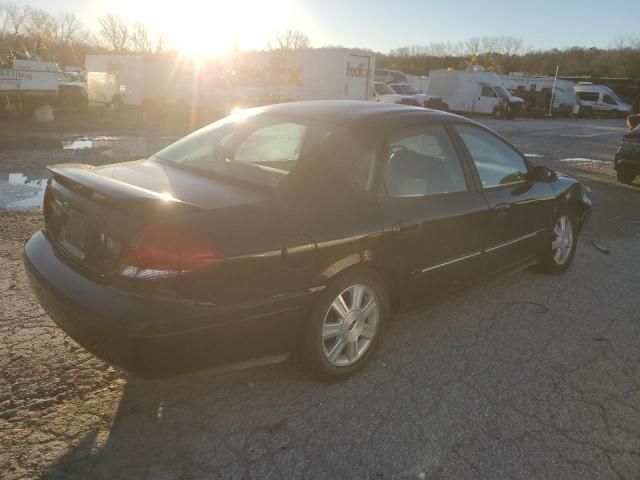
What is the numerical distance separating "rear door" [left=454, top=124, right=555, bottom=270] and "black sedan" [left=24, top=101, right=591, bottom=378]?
2cm

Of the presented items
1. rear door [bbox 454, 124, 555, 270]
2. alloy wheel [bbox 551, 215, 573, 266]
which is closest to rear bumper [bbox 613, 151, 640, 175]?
alloy wheel [bbox 551, 215, 573, 266]

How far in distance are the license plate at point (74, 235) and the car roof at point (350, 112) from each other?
4.87 ft

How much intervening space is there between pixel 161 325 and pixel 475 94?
99.8 feet

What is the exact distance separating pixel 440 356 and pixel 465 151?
1427 mm

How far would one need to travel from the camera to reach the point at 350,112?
334cm

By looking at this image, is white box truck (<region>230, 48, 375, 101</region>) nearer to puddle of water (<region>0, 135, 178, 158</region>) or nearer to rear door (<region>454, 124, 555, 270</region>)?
puddle of water (<region>0, 135, 178, 158</region>)

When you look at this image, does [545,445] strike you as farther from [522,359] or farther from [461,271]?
[461,271]

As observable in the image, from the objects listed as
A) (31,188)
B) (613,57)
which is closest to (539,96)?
(31,188)

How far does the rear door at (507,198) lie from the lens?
382 centimetres

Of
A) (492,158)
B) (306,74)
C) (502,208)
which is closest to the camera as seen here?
(502,208)

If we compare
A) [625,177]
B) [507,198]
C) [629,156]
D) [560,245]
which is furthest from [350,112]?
[625,177]

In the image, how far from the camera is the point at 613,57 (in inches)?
2813

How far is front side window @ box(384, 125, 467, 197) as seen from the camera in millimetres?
3207

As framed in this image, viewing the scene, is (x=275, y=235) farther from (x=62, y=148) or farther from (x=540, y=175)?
(x=62, y=148)
